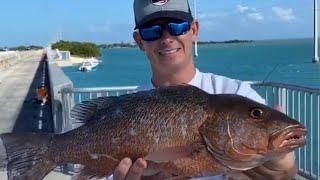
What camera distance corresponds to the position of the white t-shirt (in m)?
3.14

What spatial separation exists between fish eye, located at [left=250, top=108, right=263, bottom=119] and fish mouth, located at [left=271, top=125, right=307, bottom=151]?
0.39ft

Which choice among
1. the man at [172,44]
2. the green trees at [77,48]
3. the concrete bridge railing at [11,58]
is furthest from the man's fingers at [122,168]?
the green trees at [77,48]

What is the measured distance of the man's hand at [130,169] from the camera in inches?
104

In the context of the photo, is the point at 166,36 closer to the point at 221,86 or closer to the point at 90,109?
the point at 221,86

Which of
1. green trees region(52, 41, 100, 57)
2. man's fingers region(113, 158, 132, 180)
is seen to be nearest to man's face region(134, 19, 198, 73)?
man's fingers region(113, 158, 132, 180)

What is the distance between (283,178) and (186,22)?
93 cm

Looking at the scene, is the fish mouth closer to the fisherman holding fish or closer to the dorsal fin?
the fisherman holding fish

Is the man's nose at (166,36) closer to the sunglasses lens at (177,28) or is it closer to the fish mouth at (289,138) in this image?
the sunglasses lens at (177,28)

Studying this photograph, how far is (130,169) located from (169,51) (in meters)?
0.72

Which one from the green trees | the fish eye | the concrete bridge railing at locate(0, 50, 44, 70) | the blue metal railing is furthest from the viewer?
the green trees

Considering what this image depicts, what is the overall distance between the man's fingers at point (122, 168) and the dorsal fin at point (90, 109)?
0.27 metres

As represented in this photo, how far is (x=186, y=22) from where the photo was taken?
314 centimetres

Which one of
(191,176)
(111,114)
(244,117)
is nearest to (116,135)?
(111,114)

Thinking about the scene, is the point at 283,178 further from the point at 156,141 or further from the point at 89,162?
the point at 89,162
